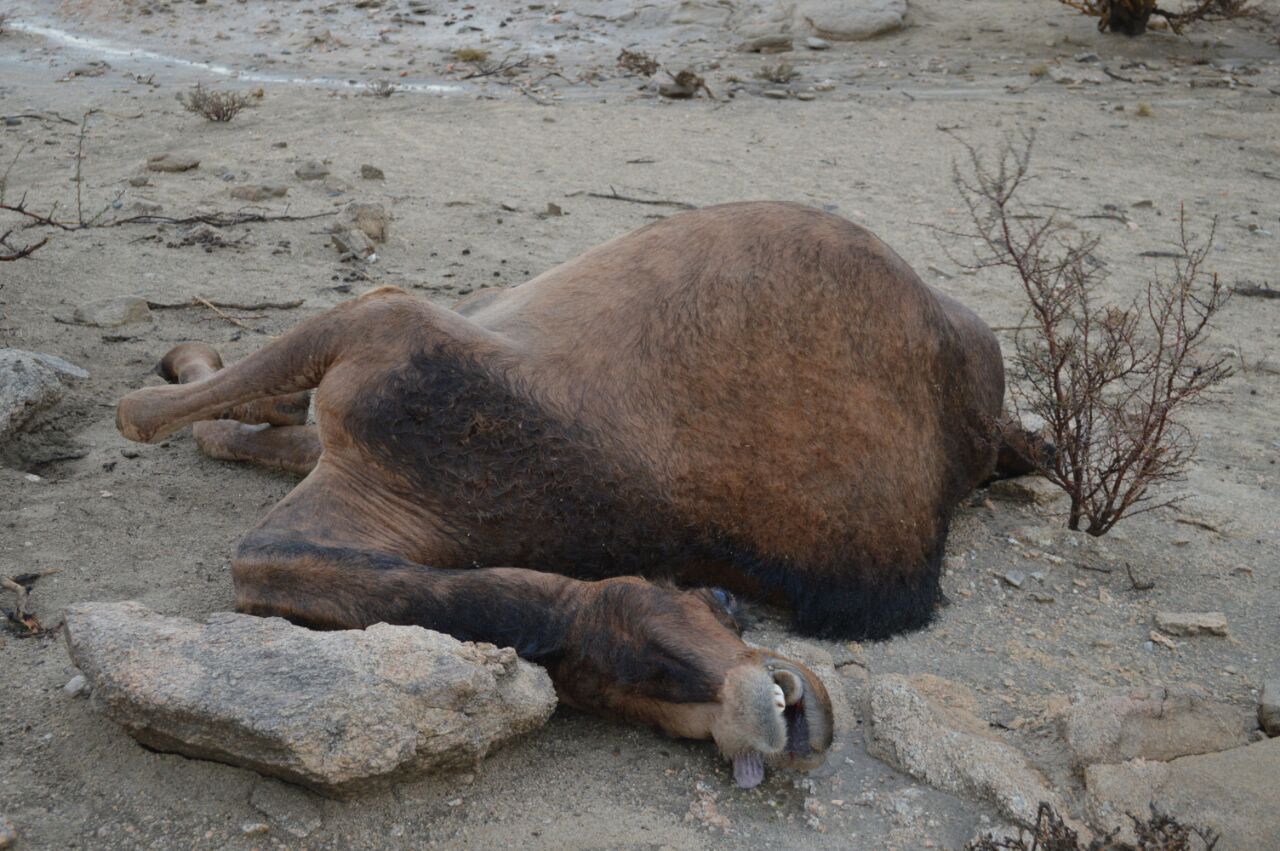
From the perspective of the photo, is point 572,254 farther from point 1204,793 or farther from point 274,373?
point 1204,793

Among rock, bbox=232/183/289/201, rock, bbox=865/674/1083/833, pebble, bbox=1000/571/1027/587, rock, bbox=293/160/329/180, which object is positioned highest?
rock, bbox=293/160/329/180

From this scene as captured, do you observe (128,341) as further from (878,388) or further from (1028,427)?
(1028,427)

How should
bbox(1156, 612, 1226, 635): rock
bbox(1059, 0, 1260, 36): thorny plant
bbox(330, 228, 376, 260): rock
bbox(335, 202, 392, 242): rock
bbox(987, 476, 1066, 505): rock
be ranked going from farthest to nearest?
bbox(1059, 0, 1260, 36): thorny plant → bbox(335, 202, 392, 242): rock → bbox(330, 228, 376, 260): rock → bbox(987, 476, 1066, 505): rock → bbox(1156, 612, 1226, 635): rock

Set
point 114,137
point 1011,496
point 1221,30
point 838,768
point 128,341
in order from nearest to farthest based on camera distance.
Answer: point 838,768 < point 1011,496 < point 128,341 < point 114,137 < point 1221,30

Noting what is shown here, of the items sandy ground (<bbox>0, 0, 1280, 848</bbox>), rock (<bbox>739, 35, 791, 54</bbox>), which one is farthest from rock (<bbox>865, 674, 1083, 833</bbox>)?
rock (<bbox>739, 35, 791, 54</bbox>)

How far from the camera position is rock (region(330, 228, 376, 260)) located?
21.2 feet

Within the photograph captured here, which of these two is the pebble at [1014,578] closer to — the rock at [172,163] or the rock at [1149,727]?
the rock at [1149,727]

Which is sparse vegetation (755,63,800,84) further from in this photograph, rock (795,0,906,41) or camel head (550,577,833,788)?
camel head (550,577,833,788)

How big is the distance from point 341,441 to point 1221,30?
495 inches

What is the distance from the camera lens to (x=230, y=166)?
810cm

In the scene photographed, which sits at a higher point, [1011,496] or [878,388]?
[878,388]

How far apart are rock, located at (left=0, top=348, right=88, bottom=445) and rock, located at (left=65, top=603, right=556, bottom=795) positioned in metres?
1.72

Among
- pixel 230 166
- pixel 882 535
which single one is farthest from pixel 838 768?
pixel 230 166

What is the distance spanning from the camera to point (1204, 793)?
2.61 meters
